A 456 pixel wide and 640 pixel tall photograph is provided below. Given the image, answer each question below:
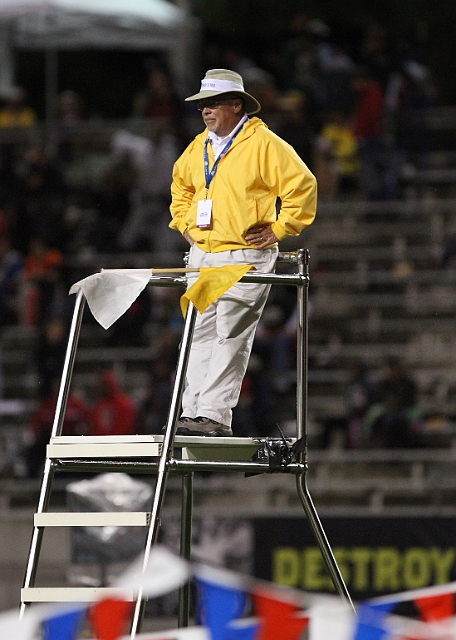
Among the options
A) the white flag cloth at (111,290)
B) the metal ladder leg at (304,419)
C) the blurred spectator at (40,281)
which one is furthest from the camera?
the blurred spectator at (40,281)

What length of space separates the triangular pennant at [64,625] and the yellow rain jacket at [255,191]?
2890mm

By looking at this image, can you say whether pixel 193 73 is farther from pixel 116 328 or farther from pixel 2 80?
pixel 116 328

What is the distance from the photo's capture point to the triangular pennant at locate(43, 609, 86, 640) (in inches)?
193

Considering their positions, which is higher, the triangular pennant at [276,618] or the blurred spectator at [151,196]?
the blurred spectator at [151,196]

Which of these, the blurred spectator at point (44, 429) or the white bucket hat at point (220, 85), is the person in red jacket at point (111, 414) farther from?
the white bucket hat at point (220, 85)

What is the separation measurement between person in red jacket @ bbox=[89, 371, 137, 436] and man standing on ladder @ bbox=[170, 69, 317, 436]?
354 inches

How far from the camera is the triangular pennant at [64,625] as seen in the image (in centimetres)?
491

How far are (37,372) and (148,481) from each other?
3555mm

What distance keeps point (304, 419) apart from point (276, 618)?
2865 mm

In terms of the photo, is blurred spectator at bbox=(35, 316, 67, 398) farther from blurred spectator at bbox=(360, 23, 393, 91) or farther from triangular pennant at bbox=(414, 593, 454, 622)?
triangular pennant at bbox=(414, 593, 454, 622)

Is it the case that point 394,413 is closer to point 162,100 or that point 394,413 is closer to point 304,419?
point 162,100

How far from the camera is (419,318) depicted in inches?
756

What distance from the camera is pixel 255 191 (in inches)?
300

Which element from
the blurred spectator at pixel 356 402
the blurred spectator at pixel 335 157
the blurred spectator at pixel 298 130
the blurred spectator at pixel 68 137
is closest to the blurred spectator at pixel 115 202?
the blurred spectator at pixel 68 137
